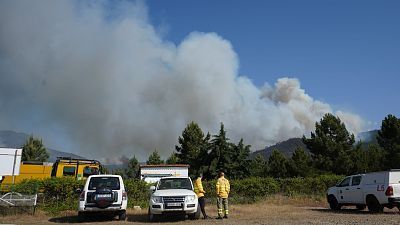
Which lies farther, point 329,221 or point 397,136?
point 397,136

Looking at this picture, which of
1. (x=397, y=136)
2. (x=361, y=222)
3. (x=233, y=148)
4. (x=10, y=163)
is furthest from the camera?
(x=397, y=136)

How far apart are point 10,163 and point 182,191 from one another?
13.1 m

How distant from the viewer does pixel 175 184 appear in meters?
16.9

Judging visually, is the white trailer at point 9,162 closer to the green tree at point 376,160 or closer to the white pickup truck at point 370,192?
the white pickup truck at point 370,192

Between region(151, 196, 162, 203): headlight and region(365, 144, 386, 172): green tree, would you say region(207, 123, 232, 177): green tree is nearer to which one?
region(365, 144, 386, 172): green tree

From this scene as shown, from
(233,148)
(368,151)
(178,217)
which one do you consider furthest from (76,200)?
(368,151)

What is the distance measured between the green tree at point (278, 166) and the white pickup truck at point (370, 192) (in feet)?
114

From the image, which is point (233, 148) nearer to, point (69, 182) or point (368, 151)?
point (368, 151)

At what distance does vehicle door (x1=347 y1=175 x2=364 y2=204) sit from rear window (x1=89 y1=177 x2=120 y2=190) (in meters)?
11.3

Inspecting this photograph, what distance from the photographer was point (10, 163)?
23.5m

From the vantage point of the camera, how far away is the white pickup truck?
55.8 ft

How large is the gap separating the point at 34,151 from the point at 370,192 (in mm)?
46258

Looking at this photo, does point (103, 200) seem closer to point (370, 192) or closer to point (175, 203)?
point (175, 203)

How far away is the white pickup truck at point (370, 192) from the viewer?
1700 centimetres
